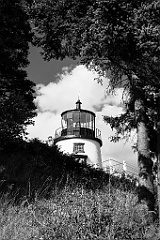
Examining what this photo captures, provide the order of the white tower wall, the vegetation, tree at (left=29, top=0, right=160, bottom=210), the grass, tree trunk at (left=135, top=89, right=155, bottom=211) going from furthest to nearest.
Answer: the white tower wall
tree trunk at (left=135, top=89, right=155, bottom=211)
tree at (left=29, top=0, right=160, bottom=210)
the vegetation
the grass

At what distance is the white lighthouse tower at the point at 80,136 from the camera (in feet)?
89.8

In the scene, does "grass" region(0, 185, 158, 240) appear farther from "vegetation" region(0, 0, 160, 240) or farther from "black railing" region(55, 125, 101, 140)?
"black railing" region(55, 125, 101, 140)

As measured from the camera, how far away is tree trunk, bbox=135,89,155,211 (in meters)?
7.59

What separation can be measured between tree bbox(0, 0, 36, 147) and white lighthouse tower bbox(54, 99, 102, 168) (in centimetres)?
1616

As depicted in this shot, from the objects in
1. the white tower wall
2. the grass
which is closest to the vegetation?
the grass

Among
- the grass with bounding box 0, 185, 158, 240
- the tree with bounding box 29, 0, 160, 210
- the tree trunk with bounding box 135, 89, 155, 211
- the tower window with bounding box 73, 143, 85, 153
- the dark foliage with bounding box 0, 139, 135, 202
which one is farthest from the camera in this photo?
the tower window with bounding box 73, 143, 85, 153

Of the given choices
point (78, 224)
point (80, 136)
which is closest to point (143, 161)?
point (78, 224)

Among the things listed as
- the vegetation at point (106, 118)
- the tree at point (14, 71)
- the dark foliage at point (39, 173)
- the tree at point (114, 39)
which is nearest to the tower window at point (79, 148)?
the dark foliage at point (39, 173)

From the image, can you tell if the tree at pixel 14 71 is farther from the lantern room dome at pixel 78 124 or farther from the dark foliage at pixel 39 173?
the lantern room dome at pixel 78 124

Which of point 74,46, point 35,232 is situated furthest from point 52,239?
point 74,46

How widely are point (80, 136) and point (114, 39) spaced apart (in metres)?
20.1

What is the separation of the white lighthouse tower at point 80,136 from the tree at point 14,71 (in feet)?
53.0

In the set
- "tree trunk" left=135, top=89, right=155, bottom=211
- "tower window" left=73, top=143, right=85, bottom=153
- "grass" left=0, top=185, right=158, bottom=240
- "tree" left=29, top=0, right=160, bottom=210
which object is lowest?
"grass" left=0, top=185, right=158, bottom=240

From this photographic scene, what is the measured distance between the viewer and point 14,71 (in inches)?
433
